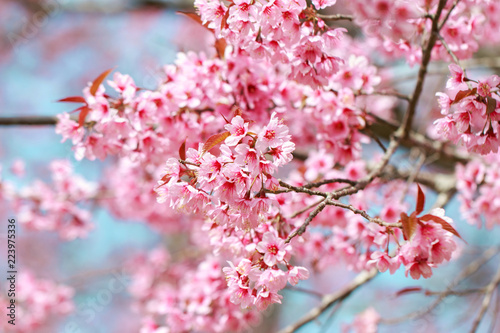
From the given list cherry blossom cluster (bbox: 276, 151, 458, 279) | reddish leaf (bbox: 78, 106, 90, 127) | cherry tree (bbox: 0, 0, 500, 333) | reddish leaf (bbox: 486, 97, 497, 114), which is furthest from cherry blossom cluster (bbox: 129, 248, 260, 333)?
reddish leaf (bbox: 486, 97, 497, 114)

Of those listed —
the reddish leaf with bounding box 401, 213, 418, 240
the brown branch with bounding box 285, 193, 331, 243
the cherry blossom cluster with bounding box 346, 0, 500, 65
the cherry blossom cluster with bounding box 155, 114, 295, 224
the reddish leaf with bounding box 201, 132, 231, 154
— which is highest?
the cherry blossom cluster with bounding box 346, 0, 500, 65

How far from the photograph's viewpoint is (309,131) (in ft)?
7.42

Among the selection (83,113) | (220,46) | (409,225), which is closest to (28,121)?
(83,113)

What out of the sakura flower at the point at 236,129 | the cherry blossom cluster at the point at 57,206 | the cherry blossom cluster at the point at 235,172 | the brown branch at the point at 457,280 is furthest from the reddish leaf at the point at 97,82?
the brown branch at the point at 457,280

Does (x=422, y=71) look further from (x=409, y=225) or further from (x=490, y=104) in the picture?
(x=409, y=225)

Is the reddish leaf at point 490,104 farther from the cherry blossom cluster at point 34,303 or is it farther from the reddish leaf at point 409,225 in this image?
the cherry blossom cluster at point 34,303

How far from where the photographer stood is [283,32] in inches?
52.8

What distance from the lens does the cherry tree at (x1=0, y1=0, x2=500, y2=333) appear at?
1149mm

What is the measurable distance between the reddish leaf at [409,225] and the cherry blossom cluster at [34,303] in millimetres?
3175

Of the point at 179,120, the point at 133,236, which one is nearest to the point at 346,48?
the point at 179,120

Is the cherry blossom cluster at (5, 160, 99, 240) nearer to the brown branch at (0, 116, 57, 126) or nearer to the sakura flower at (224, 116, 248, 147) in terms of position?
the brown branch at (0, 116, 57, 126)

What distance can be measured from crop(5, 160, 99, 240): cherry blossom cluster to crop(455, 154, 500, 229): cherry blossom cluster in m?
2.39

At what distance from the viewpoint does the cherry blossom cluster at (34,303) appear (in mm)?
3404

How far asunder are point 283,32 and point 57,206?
86.9 inches
